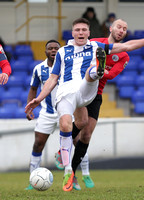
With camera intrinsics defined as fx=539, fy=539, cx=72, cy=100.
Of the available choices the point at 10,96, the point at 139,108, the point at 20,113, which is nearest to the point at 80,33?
the point at 20,113

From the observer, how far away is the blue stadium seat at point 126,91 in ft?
47.6

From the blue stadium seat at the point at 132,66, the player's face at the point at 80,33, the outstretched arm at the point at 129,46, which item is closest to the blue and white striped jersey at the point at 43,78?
the player's face at the point at 80,33

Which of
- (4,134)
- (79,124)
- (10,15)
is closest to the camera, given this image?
(79,124)

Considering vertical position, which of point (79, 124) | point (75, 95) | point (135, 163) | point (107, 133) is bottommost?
point (135, 163)

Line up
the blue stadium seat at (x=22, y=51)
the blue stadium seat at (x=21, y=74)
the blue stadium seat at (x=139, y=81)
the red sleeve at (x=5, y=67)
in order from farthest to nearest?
the blue stadium seat at (x=22, y=51), the blue stadium seat at (x=21, y=74), the blue stadium seat at (x=139, y=81), the red sleeve at (x=5, y=67)

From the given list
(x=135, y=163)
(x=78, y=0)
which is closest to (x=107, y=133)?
(x=135, y=163)

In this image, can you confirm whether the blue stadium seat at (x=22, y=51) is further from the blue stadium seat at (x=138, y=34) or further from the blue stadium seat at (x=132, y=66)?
the blue stadium seat at (x=138, y=34)

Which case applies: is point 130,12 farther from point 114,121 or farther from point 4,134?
point 4,134

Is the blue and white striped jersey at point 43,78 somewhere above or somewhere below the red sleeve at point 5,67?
below

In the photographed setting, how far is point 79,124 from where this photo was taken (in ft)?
23.7

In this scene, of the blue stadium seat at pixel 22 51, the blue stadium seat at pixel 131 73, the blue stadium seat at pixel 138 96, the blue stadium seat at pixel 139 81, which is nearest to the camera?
the blue stadium seat at pixel 138 96

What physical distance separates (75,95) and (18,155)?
541 centimetres

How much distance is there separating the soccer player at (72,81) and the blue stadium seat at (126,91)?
25.4 ft

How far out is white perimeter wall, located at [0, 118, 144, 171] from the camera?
11578mm
